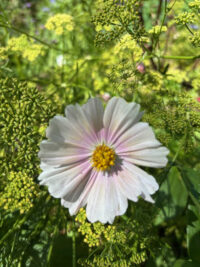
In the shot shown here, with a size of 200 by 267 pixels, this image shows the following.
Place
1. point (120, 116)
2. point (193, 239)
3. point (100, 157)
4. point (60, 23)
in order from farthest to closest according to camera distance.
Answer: point (60, 23)
point (193, 239)
point (100, 157)
point (120, 116)

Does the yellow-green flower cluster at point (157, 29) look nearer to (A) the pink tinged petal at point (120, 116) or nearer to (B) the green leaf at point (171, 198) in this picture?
(A) the pink tinged petal at point (120, 116)

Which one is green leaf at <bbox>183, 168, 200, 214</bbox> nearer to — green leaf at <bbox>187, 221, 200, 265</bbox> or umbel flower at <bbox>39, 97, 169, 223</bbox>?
green leaf at <bbox>187, 221, 200, 265</bbox>

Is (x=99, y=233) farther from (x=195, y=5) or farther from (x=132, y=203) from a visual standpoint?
(x=195, y=5)

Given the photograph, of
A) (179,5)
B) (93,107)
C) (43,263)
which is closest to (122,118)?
(93,107)

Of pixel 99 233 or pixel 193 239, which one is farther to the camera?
pixel 193 239

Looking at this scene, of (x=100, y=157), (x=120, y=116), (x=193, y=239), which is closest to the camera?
(x=120, y=116)

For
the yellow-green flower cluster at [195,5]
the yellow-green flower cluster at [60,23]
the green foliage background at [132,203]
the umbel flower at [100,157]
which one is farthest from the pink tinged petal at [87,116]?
the yellow-green flower cluster at [60,23]

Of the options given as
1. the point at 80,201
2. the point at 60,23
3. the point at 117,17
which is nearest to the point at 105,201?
the point at 80,201
